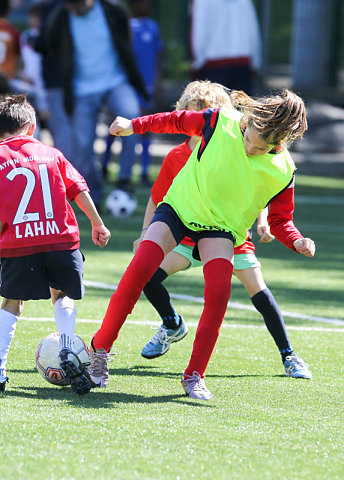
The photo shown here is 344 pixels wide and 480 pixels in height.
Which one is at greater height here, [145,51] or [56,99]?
[145,51]

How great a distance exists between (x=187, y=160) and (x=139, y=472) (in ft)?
6.94

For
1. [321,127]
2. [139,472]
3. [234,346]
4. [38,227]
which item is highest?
[38,227]

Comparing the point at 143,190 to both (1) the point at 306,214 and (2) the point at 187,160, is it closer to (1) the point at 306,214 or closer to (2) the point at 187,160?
(1) the point at 306,214

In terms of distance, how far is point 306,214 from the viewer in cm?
1155

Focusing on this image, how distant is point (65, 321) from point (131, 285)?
0.34 m

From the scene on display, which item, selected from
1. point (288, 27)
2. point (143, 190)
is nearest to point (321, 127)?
point (143, 190)

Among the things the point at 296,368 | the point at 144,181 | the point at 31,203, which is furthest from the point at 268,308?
the point at 144,181

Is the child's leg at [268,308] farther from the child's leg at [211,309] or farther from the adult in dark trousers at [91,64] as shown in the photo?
the adult in dark trousers at [91,64]

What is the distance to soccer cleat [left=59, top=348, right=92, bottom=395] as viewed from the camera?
4.23 meters

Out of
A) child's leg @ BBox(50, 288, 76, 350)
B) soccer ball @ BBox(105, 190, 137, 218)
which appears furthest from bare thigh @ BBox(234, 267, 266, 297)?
soccer ball @ BBox(105, 190, 137, 218)

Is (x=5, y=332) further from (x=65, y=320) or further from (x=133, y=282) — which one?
(x=133, y=282)

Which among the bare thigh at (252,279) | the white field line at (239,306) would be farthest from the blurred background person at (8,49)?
the bare thigh at (252,279)

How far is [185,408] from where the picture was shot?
4172 mm

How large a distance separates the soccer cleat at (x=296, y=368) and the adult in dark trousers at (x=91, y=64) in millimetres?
5506
